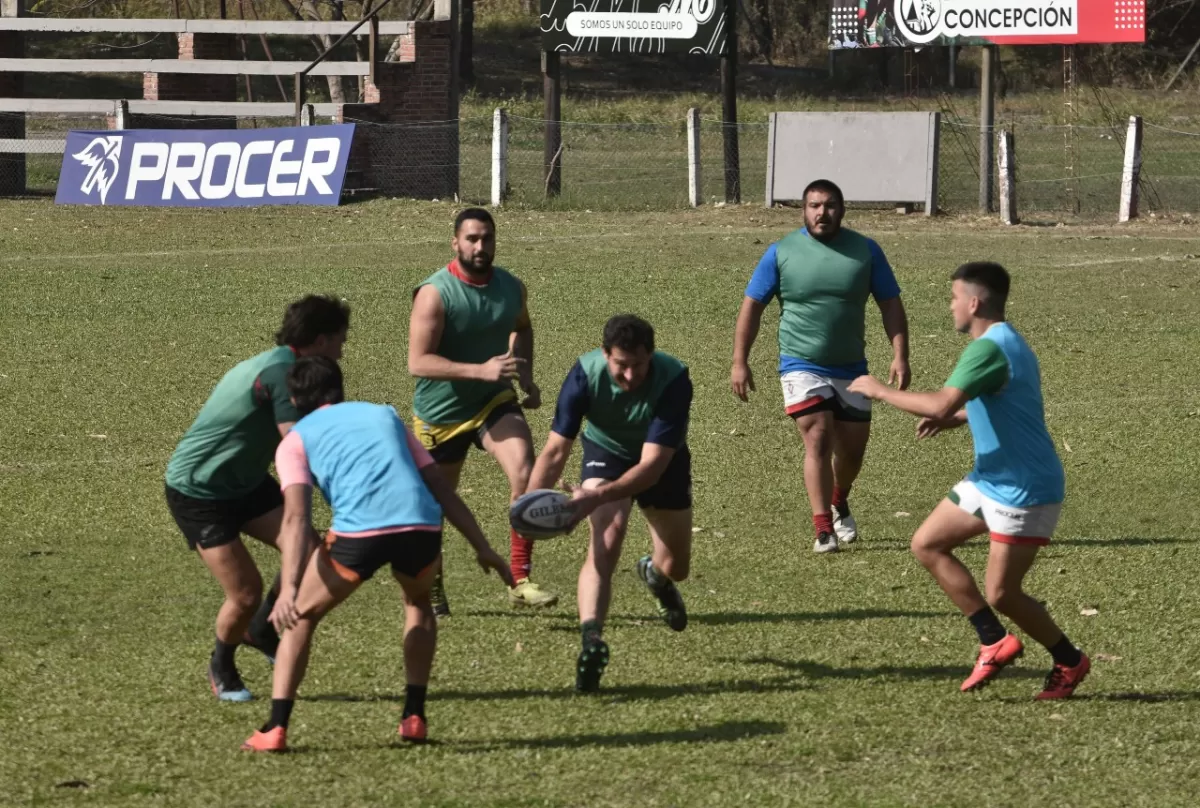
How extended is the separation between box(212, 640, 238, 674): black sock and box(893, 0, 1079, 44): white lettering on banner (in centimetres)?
2361

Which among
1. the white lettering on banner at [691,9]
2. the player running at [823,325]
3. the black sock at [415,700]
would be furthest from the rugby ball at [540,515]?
the white lettering on banner at [691,9]

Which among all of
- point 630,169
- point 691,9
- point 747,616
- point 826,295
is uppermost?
point 691,9

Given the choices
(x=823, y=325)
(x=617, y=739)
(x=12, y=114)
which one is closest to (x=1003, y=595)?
(x=617, y=739)

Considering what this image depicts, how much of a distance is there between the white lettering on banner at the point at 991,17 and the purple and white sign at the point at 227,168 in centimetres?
955

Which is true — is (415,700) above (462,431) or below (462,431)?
below

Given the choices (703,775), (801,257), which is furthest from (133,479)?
(703,775)

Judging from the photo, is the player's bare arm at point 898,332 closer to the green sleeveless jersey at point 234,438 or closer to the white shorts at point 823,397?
the white shorts at point 823,397

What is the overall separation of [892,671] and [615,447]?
61.2 inches

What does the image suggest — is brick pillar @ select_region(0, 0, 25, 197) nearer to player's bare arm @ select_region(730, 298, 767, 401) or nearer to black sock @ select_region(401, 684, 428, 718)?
player's bare arm @ select_region(730, 298, 767, 401)

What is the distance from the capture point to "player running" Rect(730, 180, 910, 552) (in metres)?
10.2

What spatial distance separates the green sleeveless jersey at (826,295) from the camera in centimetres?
1021

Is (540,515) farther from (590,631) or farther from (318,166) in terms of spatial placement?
(318,166)

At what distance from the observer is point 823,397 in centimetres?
1024

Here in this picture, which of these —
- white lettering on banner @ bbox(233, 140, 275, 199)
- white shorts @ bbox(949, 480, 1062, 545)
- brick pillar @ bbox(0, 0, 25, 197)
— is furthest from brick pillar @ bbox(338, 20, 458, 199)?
white shorts @ bbox(949, 480, 1062, 545)
